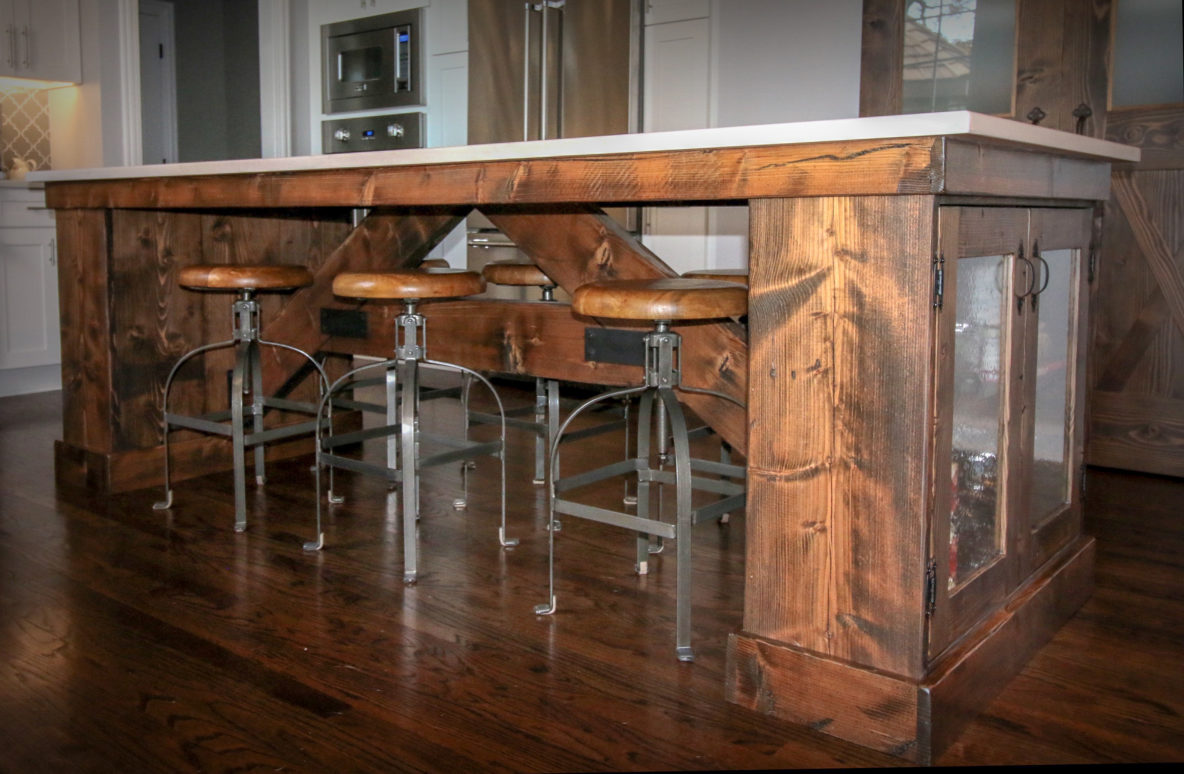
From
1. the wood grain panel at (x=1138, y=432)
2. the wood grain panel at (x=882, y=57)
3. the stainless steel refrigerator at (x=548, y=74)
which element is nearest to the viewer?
the wood grain panel at (x=1138, y=432)

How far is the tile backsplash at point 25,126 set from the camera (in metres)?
5.43

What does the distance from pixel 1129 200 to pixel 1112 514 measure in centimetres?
110

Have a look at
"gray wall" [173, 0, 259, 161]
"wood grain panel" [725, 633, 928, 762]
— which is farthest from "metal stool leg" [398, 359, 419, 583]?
"gray wall" [173, 0, 259, 161]

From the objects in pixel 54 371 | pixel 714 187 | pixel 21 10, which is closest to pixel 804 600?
pixel 714 187

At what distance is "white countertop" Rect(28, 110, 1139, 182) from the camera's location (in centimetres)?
152

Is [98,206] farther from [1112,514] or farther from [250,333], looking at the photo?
[1112,514]

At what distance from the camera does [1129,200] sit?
11.3ft

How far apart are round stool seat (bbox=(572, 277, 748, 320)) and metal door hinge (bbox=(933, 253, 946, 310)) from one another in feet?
1.55

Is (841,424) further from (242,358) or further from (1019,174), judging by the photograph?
(242,358)

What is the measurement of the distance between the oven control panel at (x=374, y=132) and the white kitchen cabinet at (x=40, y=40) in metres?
1.29

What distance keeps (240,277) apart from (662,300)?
142 cm

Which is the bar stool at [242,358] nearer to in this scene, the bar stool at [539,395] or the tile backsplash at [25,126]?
the bar stool at [539,395]

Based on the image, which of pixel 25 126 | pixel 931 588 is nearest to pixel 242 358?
pixel 931 588

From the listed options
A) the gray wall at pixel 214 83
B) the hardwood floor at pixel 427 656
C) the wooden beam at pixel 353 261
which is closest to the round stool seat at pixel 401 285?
the wooden beam at pixel 353 261
